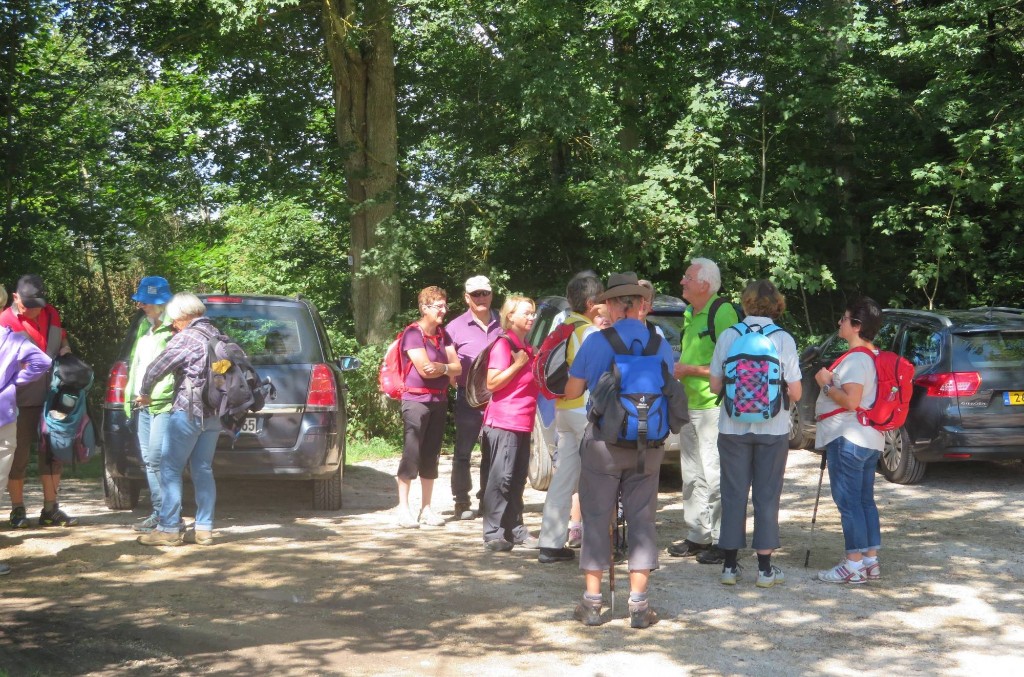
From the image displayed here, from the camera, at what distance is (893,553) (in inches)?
332

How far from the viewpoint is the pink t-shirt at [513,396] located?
27.1 feet

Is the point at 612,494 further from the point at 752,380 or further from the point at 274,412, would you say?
the point at 274,412

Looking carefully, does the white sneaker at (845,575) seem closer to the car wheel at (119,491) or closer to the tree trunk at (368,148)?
the car wheel at (119,491)

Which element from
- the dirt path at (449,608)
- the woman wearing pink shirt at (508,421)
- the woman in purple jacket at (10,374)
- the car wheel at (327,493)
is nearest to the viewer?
the dirt path at (449,608)

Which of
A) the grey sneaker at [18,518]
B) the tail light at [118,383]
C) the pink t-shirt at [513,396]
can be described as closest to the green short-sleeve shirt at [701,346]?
the pink t-shirt at [513,396]

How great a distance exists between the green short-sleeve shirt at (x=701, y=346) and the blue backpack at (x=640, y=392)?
144 centimetres

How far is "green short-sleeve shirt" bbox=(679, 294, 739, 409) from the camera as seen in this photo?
25.7 feet

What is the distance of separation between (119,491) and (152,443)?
1.70 metres

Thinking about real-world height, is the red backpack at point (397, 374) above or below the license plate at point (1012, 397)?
above

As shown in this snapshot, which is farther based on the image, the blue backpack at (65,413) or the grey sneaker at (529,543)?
the blue backpack at (65,413)

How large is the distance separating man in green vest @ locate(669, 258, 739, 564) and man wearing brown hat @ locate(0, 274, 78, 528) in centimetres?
466

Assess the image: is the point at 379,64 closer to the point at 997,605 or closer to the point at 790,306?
the point at 790,306

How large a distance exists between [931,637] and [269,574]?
392cm

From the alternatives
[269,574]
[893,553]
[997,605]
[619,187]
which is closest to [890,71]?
[619,187]
